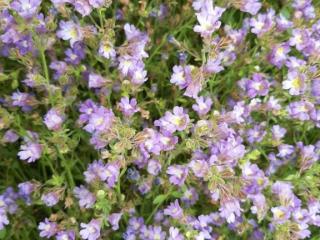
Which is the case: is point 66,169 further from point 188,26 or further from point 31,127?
point 188,26

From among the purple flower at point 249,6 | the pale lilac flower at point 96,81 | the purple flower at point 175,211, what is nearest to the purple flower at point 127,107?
the pale lilac flower at point 96,81

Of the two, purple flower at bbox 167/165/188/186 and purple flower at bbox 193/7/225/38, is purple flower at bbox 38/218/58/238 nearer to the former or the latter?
purple flower at bbox 167/165/188/186

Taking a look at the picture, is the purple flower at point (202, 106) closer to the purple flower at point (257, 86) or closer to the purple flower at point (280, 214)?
the purple flower at point (257, 86)

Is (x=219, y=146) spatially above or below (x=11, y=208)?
above

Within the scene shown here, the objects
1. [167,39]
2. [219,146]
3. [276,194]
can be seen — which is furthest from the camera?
[167,39]

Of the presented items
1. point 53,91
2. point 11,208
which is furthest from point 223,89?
point 11,208

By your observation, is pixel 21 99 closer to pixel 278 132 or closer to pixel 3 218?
pixel 3 218

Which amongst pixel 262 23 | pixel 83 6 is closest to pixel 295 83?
pixel 262 23
